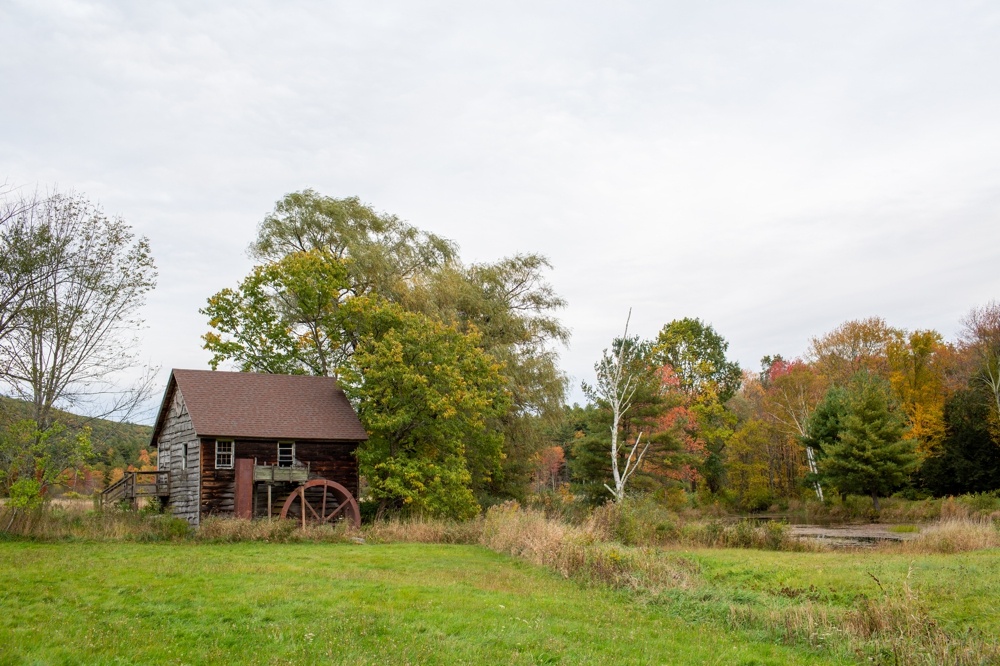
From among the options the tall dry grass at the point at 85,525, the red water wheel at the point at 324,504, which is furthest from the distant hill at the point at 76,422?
the red water wheel at the point at 324,504

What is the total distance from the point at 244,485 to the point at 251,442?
7.04 feet

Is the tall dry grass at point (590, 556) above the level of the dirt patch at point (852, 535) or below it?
above

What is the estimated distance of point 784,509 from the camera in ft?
147

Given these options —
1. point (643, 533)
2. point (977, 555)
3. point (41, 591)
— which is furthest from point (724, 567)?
point (41, 591)

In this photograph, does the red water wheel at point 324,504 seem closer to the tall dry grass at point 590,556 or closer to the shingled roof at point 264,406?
the shingled roof at point 264,406

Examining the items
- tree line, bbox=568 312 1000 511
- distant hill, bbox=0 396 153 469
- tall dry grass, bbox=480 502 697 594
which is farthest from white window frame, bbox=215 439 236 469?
tree line, bbox=568 312 1000 511

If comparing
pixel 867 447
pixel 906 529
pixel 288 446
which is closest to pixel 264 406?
pixel 288 446

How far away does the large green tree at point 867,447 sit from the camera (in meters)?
37.2

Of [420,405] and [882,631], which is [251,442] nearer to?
[420,405]

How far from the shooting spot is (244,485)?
26062 mm

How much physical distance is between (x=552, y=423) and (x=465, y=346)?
785 cm

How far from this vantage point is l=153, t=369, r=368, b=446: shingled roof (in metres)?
27.5

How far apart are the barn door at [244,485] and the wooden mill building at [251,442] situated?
33 millimetres

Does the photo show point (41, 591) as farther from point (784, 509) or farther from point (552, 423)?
point (784, 509)
